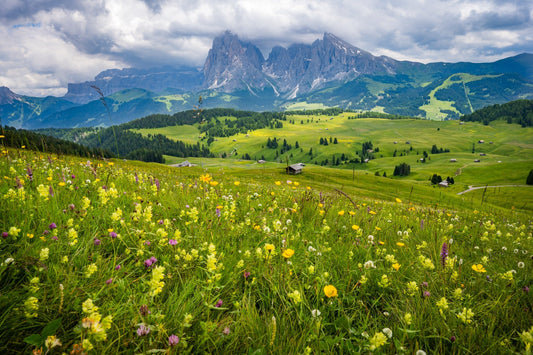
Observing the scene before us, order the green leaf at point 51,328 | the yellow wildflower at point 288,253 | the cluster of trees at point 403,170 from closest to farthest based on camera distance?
the green leaf at point 51,328
the yellow wildflower at point 288,253
the cluster of trees at point 403,170

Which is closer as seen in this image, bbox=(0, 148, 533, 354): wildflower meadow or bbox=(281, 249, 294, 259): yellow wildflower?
bbox=(0, 148, 533, 354): wildflower meadow

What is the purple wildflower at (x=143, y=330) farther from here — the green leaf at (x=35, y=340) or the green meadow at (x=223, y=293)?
the green leaf at (x=35, y=340)

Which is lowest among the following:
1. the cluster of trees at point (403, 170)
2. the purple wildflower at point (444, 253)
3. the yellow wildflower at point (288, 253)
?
the cluster of trees at point (403, 170)

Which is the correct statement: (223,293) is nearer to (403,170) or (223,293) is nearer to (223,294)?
(223,294)

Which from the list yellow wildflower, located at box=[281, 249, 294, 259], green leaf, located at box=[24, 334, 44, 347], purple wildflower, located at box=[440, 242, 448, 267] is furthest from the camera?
purple wildflower, located at box=[440, 242, 448, 267]

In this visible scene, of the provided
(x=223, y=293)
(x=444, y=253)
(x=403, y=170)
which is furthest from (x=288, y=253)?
(x=403, y=170)

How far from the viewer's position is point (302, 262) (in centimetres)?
362

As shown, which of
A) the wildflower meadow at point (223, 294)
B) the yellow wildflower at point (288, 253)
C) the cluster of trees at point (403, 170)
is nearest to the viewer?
the wildflower meadow at point (223, 294)

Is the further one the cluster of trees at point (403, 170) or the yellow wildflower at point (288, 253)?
the cluster of trees at point (403, 170)

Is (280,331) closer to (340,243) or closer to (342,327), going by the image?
(342,327)

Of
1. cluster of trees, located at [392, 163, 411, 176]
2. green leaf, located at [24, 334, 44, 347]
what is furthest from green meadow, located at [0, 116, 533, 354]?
cluster of trees, located at [392, 163, 411, 176]

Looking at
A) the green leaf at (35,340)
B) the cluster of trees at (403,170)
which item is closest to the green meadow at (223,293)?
the green leaf at (35,340)

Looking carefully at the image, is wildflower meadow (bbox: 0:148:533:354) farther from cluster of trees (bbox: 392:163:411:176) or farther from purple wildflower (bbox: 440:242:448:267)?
cluster of trees (bbox: 392:163:411:176)

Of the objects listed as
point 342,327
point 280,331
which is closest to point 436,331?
point 342,327
